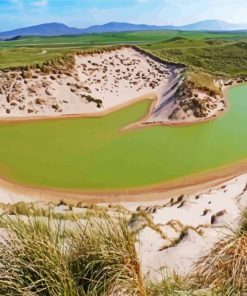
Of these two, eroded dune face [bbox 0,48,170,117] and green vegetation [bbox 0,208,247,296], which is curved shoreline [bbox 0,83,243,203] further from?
eroded dune face [bbox 0,48,170,117]

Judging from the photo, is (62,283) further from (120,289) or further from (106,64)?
(106,64)

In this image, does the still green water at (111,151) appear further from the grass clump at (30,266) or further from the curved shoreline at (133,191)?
the grass clump at (30,266)

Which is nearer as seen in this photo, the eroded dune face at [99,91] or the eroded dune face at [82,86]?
the eroded dune face at [99,91]

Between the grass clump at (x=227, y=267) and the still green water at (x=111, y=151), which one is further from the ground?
the grass clump at (x=227, y=267)

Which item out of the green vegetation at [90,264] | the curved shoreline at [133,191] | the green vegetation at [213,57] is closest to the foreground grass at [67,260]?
the green vegetation at [90,264]

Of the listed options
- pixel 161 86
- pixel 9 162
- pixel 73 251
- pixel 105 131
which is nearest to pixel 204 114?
pixel 105 131

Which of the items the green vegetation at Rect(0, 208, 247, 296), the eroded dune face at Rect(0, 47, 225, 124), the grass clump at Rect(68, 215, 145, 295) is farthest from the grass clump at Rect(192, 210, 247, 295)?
the eroded dune face at Rect(0, 47, 225, 124)

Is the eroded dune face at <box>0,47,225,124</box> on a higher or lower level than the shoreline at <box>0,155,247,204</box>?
higher
